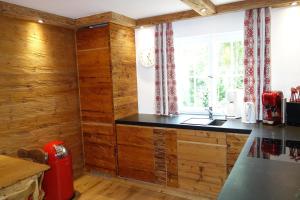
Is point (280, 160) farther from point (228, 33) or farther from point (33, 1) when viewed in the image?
point (33, 1)

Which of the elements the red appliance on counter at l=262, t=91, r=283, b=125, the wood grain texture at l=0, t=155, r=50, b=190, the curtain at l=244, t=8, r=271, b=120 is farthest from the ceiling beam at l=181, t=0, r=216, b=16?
the wood grain texture at l=0, t=155, r=50, b=190

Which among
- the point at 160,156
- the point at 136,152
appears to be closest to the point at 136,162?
the point at 136,152

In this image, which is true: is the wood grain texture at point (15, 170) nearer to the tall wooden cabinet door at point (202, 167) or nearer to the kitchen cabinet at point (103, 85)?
the kitchen cabinet at point (103, 85)

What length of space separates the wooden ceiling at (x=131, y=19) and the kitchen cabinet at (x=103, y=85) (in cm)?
14

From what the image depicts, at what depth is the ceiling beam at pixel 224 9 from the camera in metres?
2.70

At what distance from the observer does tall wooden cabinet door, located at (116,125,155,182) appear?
3150mm

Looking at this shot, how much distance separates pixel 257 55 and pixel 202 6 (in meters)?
0.88

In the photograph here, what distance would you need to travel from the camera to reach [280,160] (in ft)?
5.27

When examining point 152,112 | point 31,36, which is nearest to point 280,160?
point 152,112

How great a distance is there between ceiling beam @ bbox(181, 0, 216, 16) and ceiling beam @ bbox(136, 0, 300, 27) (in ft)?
0.53

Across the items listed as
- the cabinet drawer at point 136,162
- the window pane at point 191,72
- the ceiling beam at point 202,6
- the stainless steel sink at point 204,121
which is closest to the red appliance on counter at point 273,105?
the stainless steel sink at point 204,121

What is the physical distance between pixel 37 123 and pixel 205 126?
6.75ft

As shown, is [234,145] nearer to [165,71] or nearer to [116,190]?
[165,71]

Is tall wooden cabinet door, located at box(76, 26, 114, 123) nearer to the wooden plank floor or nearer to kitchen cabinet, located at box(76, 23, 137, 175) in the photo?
kitchen cabinet, located at box(76, 23, 137, 175)
